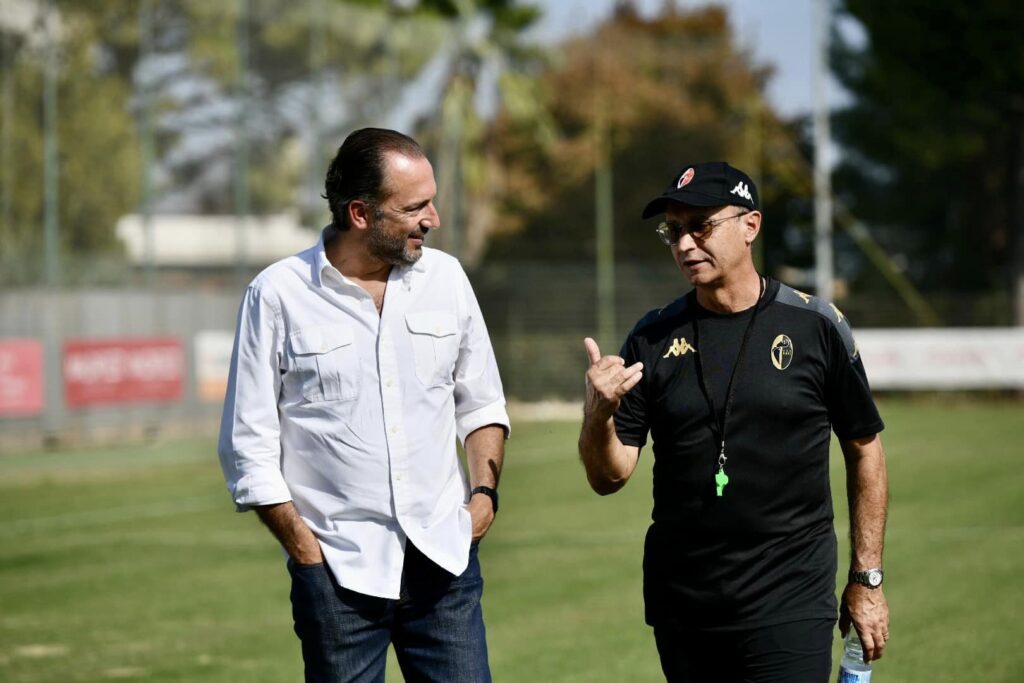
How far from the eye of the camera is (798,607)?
15.5ft

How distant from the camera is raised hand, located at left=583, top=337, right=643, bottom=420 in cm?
457

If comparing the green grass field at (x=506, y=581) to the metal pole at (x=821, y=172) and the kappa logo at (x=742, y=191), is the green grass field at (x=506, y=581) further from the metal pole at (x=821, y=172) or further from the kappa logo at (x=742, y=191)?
the metal pole at (x=821, y=172)

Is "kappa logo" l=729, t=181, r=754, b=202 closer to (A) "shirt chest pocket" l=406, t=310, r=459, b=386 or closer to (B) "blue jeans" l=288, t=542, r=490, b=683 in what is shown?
(A) "shirt chest pocket" l=406, t=310, r=459, b=386

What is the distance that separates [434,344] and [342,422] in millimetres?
377

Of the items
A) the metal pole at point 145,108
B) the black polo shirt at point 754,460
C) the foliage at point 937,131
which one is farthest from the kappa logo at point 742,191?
the foliage at point 937,131

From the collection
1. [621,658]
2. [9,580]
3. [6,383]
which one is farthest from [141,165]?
[621,658]

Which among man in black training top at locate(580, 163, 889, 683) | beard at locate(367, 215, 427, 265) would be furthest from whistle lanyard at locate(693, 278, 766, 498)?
beard at locate(367, 215, 427, 265)

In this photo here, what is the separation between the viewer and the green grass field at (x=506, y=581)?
9.07m

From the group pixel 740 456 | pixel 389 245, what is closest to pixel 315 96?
pixel 389 245

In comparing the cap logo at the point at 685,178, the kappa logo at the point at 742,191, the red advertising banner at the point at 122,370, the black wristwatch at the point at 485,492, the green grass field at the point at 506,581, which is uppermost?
the cap logo at the point at 685,178

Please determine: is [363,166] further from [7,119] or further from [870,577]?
[7,119]

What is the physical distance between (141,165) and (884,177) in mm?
25413

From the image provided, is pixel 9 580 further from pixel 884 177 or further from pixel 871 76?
pixel 884 177

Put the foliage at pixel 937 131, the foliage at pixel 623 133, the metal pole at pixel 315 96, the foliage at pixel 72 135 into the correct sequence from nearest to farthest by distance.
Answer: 1. the foliage at pixel 72 135
2. the metal pole at pixel 315 96
3. the foliage at pixel 937 131
4. the foliage at pixel 623 133
